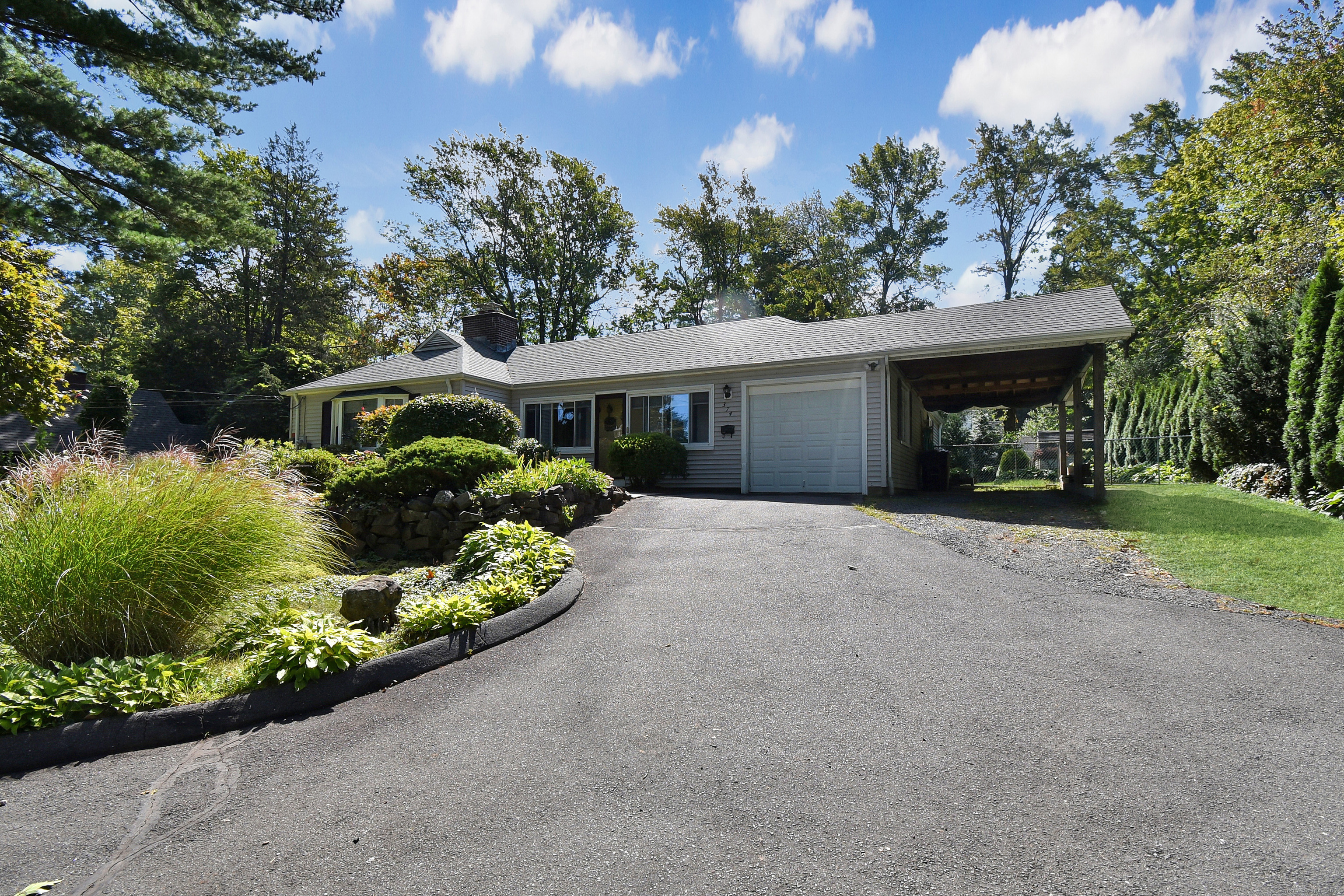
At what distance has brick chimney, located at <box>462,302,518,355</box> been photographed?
18609mm

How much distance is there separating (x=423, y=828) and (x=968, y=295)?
104 ft

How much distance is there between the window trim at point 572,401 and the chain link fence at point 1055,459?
29.4 feet

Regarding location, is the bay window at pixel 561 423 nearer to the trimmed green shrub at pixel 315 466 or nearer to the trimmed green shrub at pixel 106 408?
the trimmed green shrub at pixel 315 466

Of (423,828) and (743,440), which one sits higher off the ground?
(743,440)

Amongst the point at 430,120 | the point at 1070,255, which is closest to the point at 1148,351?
the point at 1070,255

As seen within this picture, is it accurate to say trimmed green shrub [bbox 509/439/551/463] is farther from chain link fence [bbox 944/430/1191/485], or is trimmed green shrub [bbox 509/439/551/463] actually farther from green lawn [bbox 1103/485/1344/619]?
chain link fence [bbox 944/430/1191/485]

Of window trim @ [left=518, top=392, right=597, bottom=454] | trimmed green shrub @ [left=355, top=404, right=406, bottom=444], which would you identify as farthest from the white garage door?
trimmed green shrub @ [left=355, top=404, right=406, bottom=444]

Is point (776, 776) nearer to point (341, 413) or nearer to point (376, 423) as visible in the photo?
point (376, 423)

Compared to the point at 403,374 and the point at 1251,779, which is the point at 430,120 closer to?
the point at 403,374

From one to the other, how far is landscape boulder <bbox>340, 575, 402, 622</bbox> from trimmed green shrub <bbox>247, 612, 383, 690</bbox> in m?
0.43

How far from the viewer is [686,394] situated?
44.3 ft

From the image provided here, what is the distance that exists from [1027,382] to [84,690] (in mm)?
15860

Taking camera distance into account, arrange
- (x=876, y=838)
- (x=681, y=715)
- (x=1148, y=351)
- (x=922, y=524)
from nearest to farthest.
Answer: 1. (x=876, y=838)
2. (x=681, y=715)
3. (x=922, y=524)
4. (x=1148, y=351)

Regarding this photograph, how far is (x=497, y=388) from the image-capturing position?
1529 centimetres
